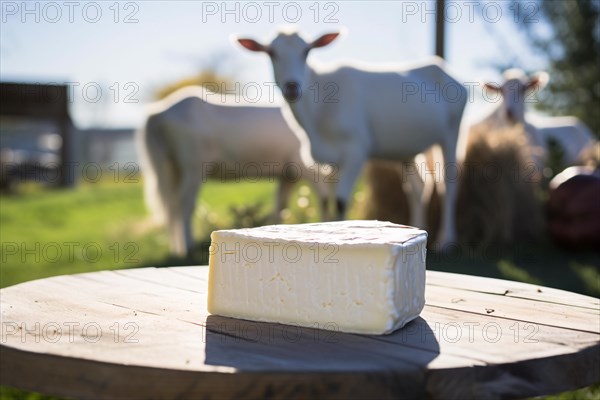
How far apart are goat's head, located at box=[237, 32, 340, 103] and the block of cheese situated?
2.85m

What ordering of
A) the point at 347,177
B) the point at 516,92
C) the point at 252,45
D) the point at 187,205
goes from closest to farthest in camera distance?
the point at 252,45 < the point at 347,177 < the point at 187,205 < the point at 516,92

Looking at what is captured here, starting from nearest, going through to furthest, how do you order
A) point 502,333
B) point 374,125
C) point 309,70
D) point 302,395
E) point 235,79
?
point 302,395 → point 502,333 → point 309,70 → point 374,125 → point 235,79

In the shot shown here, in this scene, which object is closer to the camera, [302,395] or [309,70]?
[302,395]

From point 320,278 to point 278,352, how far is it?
271 millimetres

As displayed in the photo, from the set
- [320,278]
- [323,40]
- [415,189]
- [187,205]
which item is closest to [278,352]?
[320,278]

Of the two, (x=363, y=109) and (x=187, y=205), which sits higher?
(x=363, y=109)

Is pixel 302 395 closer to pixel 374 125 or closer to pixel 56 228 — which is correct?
pixel 374 125

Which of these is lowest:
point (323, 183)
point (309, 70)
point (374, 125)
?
point (323, 183)

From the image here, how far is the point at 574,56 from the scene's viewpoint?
42.8 ft

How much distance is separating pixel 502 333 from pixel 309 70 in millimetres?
3541

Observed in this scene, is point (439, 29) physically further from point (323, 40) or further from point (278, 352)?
point (278, 352)

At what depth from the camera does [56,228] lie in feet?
27.1

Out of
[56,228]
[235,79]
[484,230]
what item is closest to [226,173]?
[484,230]

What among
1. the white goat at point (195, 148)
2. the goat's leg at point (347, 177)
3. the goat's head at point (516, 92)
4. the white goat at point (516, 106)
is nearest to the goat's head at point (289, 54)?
the goat's leg at point (347, 177)
